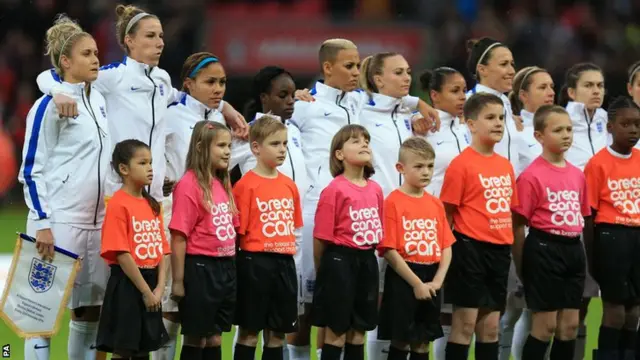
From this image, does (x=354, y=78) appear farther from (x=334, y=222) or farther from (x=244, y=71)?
(x=244, y=71)

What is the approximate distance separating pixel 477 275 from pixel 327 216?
95cm

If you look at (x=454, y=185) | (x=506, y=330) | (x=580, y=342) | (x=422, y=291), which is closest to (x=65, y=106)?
(x=422, y=291)

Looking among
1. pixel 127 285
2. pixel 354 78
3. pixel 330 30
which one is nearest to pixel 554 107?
pixel 354 78

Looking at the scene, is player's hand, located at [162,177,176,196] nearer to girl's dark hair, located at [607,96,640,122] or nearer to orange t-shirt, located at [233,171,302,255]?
orange t-shirt, located at [233,171,302,255]

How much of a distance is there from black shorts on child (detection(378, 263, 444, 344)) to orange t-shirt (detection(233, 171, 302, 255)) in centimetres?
60

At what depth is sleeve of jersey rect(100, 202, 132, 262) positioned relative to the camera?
Answer: 5824 mm

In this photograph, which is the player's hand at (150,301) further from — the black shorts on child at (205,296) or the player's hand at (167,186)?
the player's hand at (167,186)

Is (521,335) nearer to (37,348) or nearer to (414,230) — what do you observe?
(414,230)

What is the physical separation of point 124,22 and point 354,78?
4.63 ft

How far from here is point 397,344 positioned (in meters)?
6.49

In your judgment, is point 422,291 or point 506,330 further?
point 506,330

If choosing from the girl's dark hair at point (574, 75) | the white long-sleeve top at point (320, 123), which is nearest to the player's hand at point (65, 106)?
the white long-sleeve top at point (320, 123)

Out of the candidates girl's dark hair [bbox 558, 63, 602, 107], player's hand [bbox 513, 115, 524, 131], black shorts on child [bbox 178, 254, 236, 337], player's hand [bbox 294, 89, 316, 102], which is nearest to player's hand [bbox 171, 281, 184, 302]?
black shorts on child [bbox 178, 254, 236, 337]

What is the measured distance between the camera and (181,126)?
6676 millimetres
